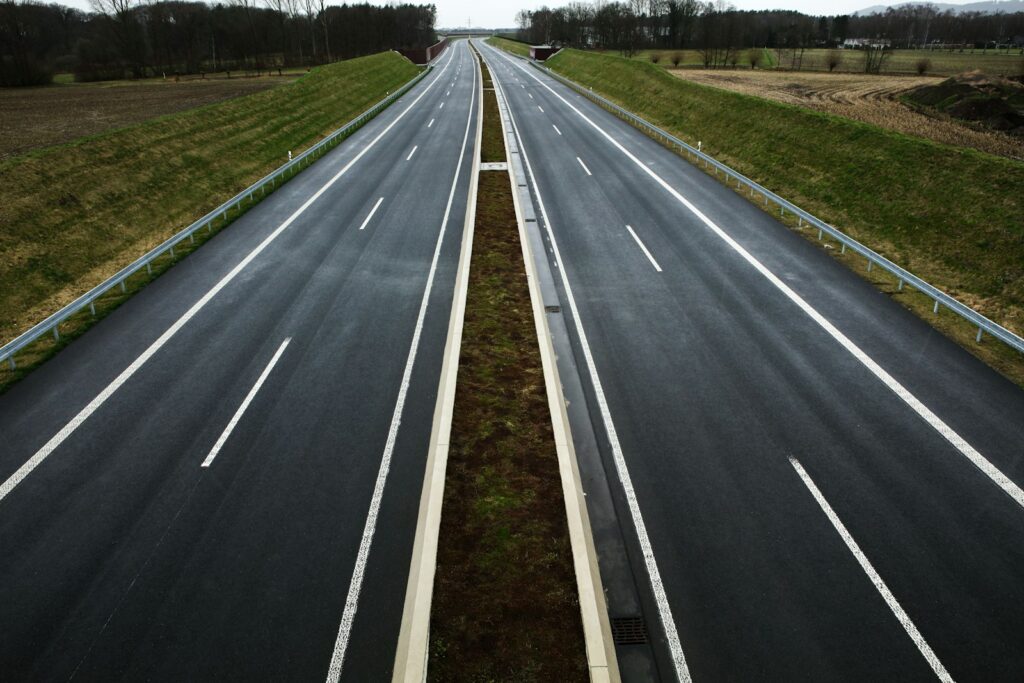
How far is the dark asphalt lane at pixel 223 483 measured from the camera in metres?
6.69

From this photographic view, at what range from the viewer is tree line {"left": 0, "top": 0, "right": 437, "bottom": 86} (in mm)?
63562

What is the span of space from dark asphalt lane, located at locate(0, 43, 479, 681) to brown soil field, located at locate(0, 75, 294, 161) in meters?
20.1

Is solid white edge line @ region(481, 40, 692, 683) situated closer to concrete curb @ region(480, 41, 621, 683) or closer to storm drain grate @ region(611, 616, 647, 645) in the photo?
storm drain grate @ region(611, 616, 647, 645)

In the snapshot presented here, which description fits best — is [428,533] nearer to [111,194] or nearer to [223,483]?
[223,483]

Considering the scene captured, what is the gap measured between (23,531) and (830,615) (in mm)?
10534

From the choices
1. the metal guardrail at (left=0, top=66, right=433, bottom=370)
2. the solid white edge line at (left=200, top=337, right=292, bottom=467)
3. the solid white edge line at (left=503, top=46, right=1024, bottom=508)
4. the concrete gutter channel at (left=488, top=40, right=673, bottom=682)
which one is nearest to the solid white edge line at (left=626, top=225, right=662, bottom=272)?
the solid white edge line at (left=503, top=46, right=1024, bottom=508)

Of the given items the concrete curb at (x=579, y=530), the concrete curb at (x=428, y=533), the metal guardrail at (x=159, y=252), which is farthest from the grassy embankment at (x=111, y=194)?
the concrete curb at (x=579, y=530)

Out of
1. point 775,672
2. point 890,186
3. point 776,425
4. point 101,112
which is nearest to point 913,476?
point 776,425

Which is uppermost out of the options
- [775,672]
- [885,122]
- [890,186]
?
[885,122]

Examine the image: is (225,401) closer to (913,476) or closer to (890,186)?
(913,476)

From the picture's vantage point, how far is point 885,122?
1347 inches

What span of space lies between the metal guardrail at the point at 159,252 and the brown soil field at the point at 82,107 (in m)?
10.5

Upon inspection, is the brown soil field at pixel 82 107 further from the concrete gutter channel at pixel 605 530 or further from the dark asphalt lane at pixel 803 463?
the dark asphalt lane at pixel 803 463

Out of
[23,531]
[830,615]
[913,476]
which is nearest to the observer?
[830,615]
